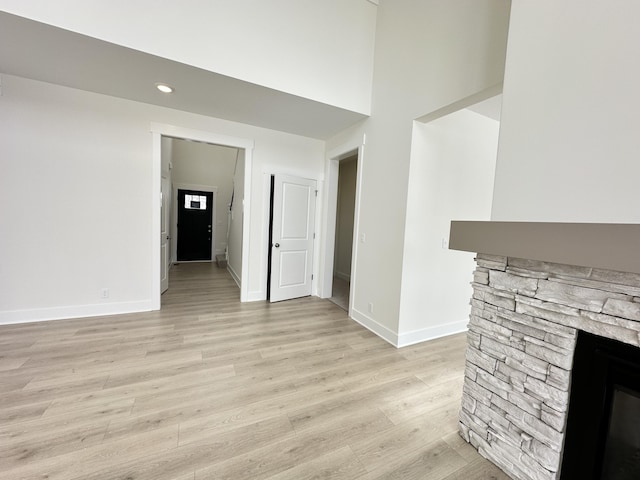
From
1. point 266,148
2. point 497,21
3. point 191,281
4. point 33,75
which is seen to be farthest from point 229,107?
point 191,281

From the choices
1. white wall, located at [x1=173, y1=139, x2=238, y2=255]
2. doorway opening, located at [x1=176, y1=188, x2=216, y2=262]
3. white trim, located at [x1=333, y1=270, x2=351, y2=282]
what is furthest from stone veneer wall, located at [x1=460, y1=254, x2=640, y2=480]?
doorway opening, located at [x1=176, y1=188, x2=216, y2=262]

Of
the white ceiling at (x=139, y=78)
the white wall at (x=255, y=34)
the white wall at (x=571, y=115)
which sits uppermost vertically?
the white wall at (x=255, y=34)

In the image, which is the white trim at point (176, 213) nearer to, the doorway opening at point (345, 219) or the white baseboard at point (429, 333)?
the doorway opening at point (345, 219)

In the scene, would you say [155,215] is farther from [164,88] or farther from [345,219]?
[345,219]

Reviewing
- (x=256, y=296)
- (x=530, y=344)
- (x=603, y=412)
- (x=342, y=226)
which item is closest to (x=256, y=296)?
(x=256, y=296)

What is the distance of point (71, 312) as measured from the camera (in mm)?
3045

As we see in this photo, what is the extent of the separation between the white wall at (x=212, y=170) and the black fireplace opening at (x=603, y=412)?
7201mm

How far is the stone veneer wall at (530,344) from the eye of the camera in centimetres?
105

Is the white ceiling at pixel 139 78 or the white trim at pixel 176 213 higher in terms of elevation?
the white ceiling at pixel 139 78

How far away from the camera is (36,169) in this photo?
2.82 metres

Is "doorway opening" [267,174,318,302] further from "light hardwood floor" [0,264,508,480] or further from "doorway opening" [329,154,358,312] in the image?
"doorway opening" [329,154,358,312]

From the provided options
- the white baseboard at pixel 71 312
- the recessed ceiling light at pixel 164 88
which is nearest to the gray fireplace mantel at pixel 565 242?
the recessed ceiling light at pixel 164 88

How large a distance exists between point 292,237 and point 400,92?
246 centimetres

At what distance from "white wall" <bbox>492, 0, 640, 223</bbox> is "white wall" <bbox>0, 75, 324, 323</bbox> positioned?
3436mm
